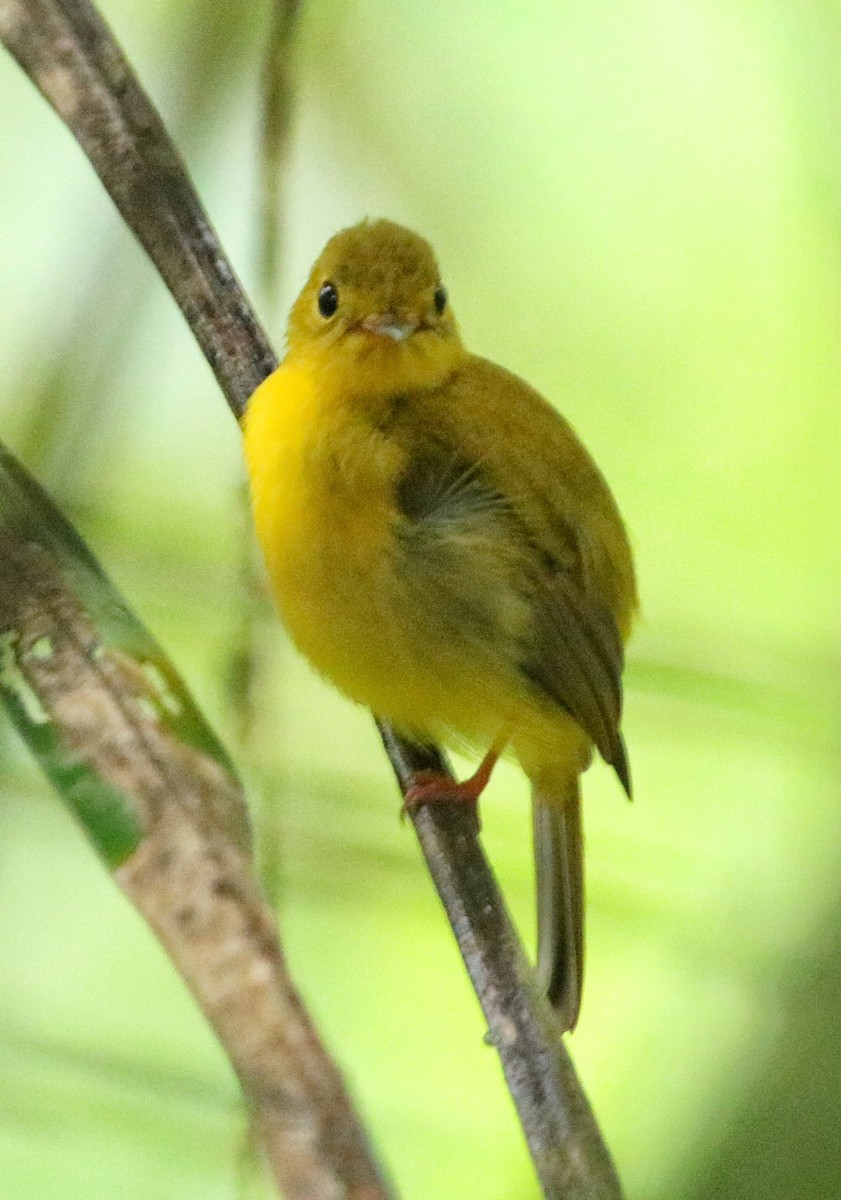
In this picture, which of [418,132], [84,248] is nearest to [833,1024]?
[84,248]

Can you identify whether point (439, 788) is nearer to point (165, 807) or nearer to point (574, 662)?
point (574, 662)

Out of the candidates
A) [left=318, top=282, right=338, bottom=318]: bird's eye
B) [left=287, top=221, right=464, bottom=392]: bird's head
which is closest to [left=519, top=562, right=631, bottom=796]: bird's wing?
[left=287, top=221, right=464, bottom=392]: bird's head

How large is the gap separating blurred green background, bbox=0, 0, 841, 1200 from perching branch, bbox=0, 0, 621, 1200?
159mm

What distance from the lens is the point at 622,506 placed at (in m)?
2.27

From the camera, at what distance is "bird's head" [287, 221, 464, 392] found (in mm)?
1740

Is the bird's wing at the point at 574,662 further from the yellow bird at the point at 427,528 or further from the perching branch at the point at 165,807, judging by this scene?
the perching branch at the point at 165,807

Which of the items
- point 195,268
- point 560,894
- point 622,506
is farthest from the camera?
point 622,506

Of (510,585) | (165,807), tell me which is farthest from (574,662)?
(165,807)

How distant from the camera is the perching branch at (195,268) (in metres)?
1.26

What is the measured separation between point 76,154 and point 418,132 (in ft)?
1.93

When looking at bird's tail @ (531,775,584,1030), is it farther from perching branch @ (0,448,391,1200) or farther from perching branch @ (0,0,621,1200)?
perching branch @ (0,448,391,1200)

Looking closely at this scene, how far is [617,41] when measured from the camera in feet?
7.49

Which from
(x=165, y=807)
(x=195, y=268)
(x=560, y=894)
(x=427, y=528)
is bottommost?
(x=560, y=894)

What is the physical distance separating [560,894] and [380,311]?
33.2 inches
